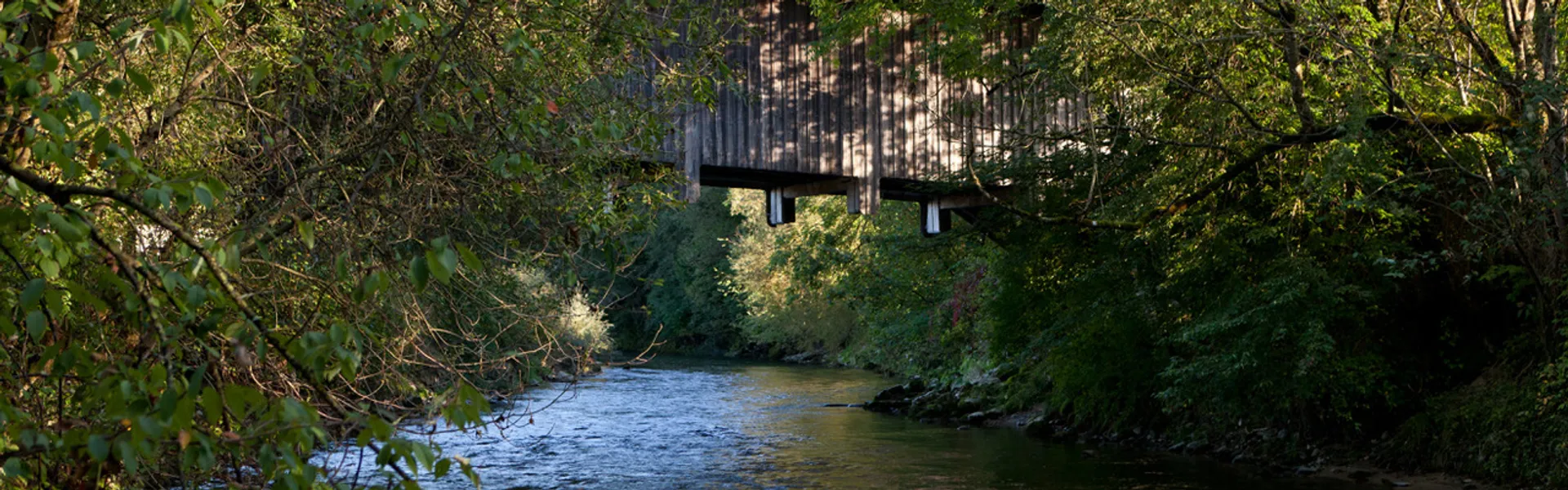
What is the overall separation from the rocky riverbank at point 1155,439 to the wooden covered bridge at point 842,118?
3061mm

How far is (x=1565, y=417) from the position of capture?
8336mm

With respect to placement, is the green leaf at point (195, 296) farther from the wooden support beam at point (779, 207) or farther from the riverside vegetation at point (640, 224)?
the wooden support beam at point (779, 207)

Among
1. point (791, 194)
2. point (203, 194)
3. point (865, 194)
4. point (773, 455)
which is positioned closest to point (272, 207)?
point (203, 194)

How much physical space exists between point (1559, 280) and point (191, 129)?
8036 mm

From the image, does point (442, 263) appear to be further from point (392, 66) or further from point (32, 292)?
point (392, 66)

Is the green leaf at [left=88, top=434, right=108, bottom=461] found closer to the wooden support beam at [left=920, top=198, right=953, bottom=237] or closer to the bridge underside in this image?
the bridge underside

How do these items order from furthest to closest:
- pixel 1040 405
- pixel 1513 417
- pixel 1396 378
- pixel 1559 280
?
pixel 1040 405 < pixel 1396 378 < pixel 1513 417 < pixel 1559 280

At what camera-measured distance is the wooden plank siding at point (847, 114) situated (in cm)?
1100

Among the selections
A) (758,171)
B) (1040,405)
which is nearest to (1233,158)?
(758,171)

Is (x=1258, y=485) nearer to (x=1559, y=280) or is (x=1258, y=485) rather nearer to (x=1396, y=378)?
(x=1396, y=378)

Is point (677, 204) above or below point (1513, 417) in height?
above

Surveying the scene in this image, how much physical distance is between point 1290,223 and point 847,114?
4.00 m

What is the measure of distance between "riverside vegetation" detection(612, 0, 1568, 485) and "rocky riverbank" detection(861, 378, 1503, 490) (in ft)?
0.34

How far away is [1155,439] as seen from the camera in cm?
1316
